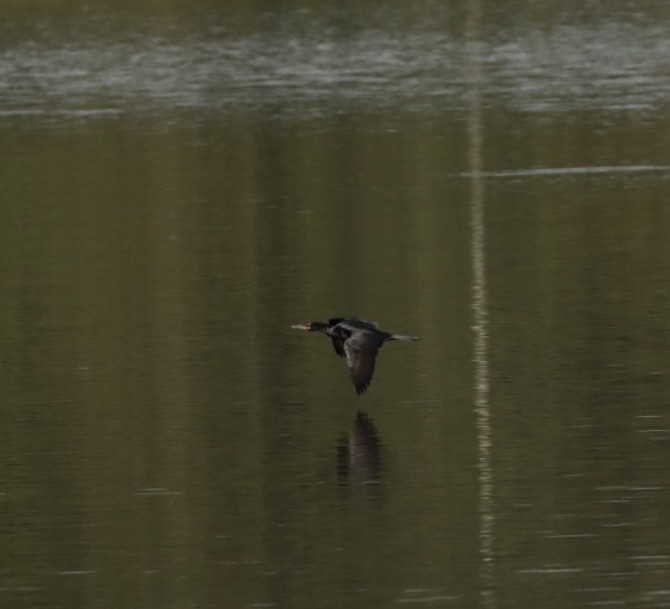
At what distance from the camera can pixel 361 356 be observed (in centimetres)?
1681

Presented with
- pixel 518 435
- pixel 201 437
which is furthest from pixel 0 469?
pixel 518 435

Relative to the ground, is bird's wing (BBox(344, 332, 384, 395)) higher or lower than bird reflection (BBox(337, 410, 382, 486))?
higher

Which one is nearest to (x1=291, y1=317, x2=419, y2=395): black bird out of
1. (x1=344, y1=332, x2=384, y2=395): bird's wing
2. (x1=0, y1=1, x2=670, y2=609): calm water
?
(x1=344, y1=332, x2=384, y2=395): bird's wing

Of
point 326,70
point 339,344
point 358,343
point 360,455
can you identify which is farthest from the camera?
point 326,70

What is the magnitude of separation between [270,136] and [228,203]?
7.51m

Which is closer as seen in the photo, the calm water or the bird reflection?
the calm water

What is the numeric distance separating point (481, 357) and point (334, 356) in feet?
4.71

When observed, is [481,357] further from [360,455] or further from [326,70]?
[326,70]

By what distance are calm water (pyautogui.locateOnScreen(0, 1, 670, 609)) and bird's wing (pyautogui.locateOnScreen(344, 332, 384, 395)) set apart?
0.38 m

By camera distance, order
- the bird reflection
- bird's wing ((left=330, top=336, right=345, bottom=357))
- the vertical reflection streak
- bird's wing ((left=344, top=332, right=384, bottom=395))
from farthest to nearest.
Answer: bird's wing ((left=330, top=336, right=345, bottom=357)), bird's wing ((left=344, top=332, right=384, bottom=395)), the bird reflection, the vertical reflection streak

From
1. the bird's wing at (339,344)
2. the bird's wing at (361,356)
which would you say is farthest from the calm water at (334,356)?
the bird's wing at (339,344)

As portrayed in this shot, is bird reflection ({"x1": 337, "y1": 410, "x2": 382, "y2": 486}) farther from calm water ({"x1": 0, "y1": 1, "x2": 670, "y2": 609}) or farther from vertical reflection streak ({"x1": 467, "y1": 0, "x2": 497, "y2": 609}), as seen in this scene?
vertical reflection streak ({"x1": 467, "y1": 0, "x2": 497, "y2": 609})

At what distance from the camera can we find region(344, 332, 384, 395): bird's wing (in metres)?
16.7

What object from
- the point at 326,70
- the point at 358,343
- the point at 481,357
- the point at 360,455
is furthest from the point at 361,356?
the point at 326,70
